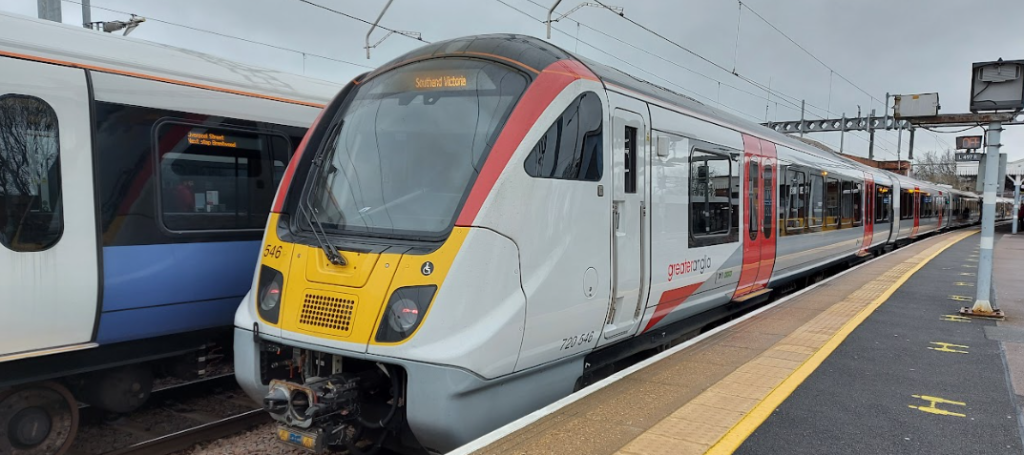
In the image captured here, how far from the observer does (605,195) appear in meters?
4.65

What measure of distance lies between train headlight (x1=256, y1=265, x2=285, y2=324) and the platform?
1.66 metres

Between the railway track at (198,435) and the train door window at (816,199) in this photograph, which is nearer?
the railway track at (198,435)

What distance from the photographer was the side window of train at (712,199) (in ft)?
20.5

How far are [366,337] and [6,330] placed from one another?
257cm

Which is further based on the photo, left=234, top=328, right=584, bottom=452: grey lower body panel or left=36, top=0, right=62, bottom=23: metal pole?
left=36, top=0, right=62, bottom=23: metal pole

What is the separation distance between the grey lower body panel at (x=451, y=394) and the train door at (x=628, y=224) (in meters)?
0.83

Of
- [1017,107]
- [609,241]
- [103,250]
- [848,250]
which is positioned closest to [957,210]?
[848,250]

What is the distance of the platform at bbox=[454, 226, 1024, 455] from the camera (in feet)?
12.3

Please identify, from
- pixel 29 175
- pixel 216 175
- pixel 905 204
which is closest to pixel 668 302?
pixel 216 175

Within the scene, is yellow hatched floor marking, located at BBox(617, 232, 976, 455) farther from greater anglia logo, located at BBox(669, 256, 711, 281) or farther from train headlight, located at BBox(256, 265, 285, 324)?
train headlight, located at BBox(256, 265, 285, 324)

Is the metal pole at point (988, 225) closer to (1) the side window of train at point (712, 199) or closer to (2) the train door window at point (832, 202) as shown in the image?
(2) the train door window at point (832, 202)

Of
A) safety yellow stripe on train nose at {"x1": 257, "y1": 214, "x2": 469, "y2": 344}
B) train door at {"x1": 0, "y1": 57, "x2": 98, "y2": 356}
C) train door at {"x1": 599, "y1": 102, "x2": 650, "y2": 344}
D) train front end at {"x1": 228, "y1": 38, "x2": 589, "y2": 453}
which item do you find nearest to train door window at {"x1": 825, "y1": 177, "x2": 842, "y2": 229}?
train door at {"x1": 599, "y1": 102, "x2": 650, "y2": 344}

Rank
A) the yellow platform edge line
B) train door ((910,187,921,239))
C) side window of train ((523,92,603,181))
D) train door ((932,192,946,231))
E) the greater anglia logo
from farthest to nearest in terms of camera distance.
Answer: train door ((932,192,946,231)) → train door ((910,187,921,239)) → the greater anglia logo → side window of train ((523,92,603,181)) → the yellow platform edge line

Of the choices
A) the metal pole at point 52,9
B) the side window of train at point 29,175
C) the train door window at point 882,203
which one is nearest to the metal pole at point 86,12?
the metal pole at point 52,9
